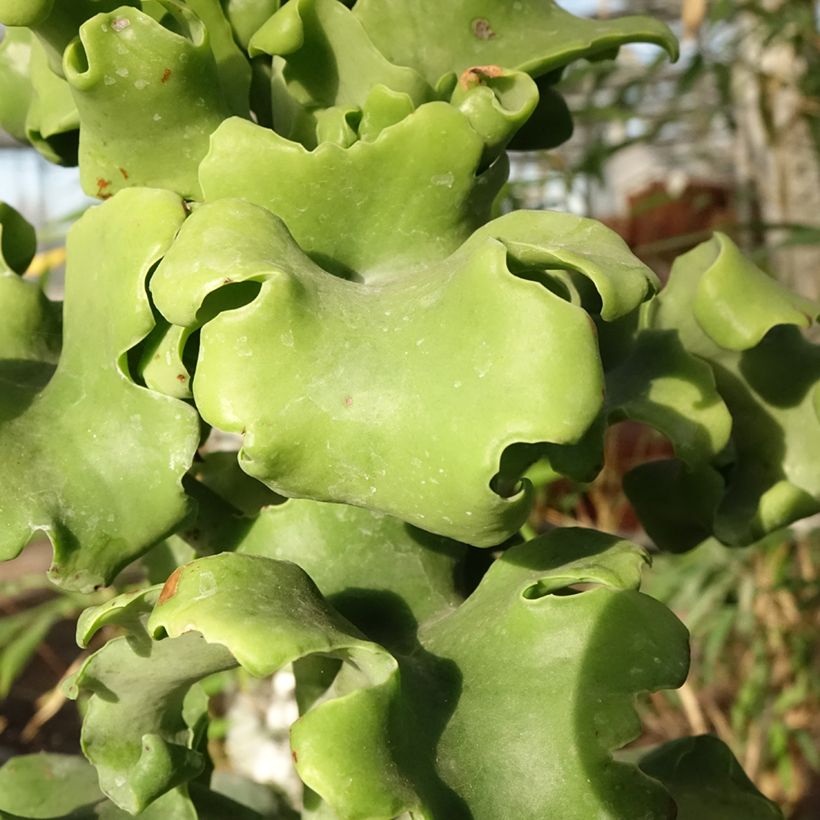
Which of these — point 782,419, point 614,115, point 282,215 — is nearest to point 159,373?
point 282,215

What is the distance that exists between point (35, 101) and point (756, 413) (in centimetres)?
41

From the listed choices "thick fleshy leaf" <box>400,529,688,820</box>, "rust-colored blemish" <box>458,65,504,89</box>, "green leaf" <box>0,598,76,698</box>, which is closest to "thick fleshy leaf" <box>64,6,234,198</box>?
"rust-colored blemish" <box>458,65,504,89</box>

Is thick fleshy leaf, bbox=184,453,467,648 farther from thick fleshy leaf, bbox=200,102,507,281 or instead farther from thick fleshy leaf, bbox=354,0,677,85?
thick fleshy leaf, bbox=354,0,677,85

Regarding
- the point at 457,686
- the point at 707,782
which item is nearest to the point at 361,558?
the point at 457,686

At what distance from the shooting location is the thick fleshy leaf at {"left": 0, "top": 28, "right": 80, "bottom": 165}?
1.71 ft

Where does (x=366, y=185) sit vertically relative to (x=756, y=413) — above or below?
above

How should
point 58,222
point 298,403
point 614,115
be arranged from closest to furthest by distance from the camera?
1. point 298,403
2. point 58,222
3. point 614,115

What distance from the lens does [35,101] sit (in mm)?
547

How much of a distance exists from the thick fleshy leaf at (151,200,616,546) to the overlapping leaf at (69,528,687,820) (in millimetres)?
50

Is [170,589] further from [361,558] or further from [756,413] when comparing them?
[756,413]

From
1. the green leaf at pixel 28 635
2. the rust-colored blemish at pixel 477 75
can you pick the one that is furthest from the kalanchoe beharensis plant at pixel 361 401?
the green leaf at pixel 28 635

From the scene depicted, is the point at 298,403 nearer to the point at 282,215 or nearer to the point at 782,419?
the point at 282,215

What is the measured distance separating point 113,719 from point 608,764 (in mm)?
217

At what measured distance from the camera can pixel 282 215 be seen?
44 centimetres
